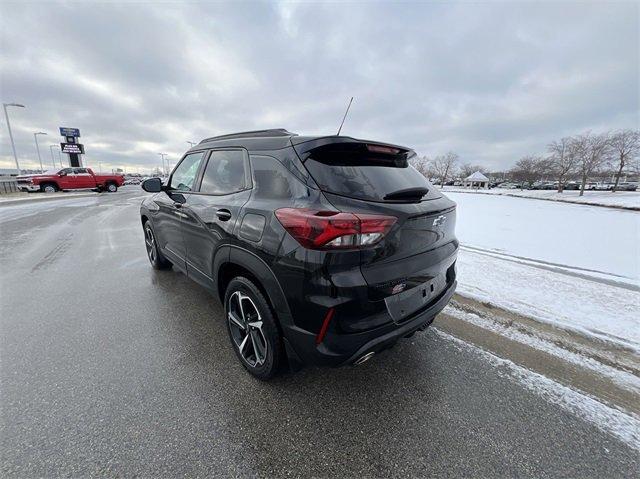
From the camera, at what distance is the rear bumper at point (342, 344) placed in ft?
5.77

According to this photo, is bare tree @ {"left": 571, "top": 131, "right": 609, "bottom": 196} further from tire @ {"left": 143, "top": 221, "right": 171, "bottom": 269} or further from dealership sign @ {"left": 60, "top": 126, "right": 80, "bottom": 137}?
dealership sign @ {"left": 60, "top": 126, "right": 80, "bottom": 137}

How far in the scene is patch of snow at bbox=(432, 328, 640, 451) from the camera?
185 cm

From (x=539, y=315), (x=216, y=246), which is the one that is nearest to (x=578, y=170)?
(x=539, y=315)

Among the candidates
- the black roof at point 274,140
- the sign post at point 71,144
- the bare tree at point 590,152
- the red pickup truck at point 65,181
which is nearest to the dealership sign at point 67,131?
the sign post at point 71,144

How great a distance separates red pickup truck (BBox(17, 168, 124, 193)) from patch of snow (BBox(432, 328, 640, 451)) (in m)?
30.7

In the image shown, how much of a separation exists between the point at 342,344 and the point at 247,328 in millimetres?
919

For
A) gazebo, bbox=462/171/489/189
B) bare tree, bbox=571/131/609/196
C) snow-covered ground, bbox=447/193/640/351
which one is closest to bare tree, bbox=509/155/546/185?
gazebo, bbox=462/171/489/189

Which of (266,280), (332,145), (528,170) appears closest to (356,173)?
(332,145)

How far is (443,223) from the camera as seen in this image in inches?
89.2

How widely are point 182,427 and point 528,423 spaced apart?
2.26 metres

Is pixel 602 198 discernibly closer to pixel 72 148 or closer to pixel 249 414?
pixel 249 414

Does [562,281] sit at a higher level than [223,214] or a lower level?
lower

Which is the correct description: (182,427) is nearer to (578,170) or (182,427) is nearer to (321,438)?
(321,438)

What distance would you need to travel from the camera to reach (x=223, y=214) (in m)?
2.41
